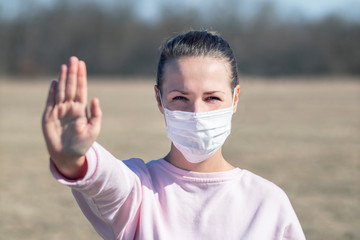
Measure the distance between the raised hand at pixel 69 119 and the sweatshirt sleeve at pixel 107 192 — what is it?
8 centimetres

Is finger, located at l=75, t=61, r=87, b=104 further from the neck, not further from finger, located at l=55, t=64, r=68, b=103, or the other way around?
the neck

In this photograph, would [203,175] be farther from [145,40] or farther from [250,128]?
[145,40]

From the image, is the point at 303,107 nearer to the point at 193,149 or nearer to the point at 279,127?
the point at 279,127

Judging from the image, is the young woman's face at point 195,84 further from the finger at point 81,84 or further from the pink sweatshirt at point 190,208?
the finger at point 81,84

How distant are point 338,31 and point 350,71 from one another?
9163mm

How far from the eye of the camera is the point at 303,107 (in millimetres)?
21875

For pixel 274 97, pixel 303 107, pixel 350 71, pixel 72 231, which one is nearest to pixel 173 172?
pixel 72 231

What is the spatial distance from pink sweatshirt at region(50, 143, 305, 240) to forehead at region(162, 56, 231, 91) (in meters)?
0.35

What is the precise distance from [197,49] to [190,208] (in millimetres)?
649

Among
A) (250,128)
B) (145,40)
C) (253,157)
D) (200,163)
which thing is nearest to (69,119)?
(200,163)

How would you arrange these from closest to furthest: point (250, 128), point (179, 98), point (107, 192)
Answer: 1. point (107, 192)
2. point (179, 98)
3. point (250, 128)

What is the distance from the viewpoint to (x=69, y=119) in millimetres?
1701

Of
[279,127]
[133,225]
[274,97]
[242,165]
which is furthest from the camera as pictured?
[274,97]

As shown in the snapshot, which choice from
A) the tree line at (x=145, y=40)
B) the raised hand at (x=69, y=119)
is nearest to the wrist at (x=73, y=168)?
the raised hand at (x=69, y=119)
